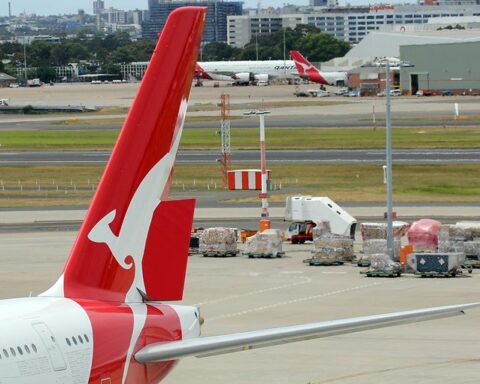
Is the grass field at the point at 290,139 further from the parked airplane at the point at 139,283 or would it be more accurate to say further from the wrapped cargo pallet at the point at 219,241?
the parked airplane at the point at 139,283

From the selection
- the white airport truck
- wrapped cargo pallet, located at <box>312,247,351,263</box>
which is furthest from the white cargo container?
wrapped cargo pallet, located at <box>312,247,351,263</box>

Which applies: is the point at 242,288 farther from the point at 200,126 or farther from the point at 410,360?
the point at 200,126

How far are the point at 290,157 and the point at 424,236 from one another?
5529 centimetres

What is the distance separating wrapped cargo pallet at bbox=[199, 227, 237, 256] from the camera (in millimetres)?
59344

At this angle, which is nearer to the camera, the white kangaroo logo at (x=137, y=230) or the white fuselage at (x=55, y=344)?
the white fuselage at (x=55, y=344)

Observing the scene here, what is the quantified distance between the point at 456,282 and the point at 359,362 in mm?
18265

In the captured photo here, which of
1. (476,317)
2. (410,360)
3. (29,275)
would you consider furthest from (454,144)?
(410,360)

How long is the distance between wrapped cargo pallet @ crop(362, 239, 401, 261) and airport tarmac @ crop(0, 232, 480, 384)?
3.13 ft

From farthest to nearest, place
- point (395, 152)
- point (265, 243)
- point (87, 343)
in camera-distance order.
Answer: point (395, 152), point (265, 243), point (87, 343)

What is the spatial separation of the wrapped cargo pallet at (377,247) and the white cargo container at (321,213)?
21.9 ft

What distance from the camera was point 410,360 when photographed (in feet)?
109

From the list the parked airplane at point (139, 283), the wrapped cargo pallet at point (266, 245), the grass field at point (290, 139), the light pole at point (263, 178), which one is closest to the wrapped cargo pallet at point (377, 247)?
the wrapped cargo pallet at point (266, 245)

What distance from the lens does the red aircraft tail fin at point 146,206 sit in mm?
18875

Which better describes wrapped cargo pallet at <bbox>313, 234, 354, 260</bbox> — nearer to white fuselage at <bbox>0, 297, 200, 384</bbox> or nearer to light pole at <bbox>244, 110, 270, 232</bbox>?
light pole at <bbox>244, 110, 270, 232</bbox>
